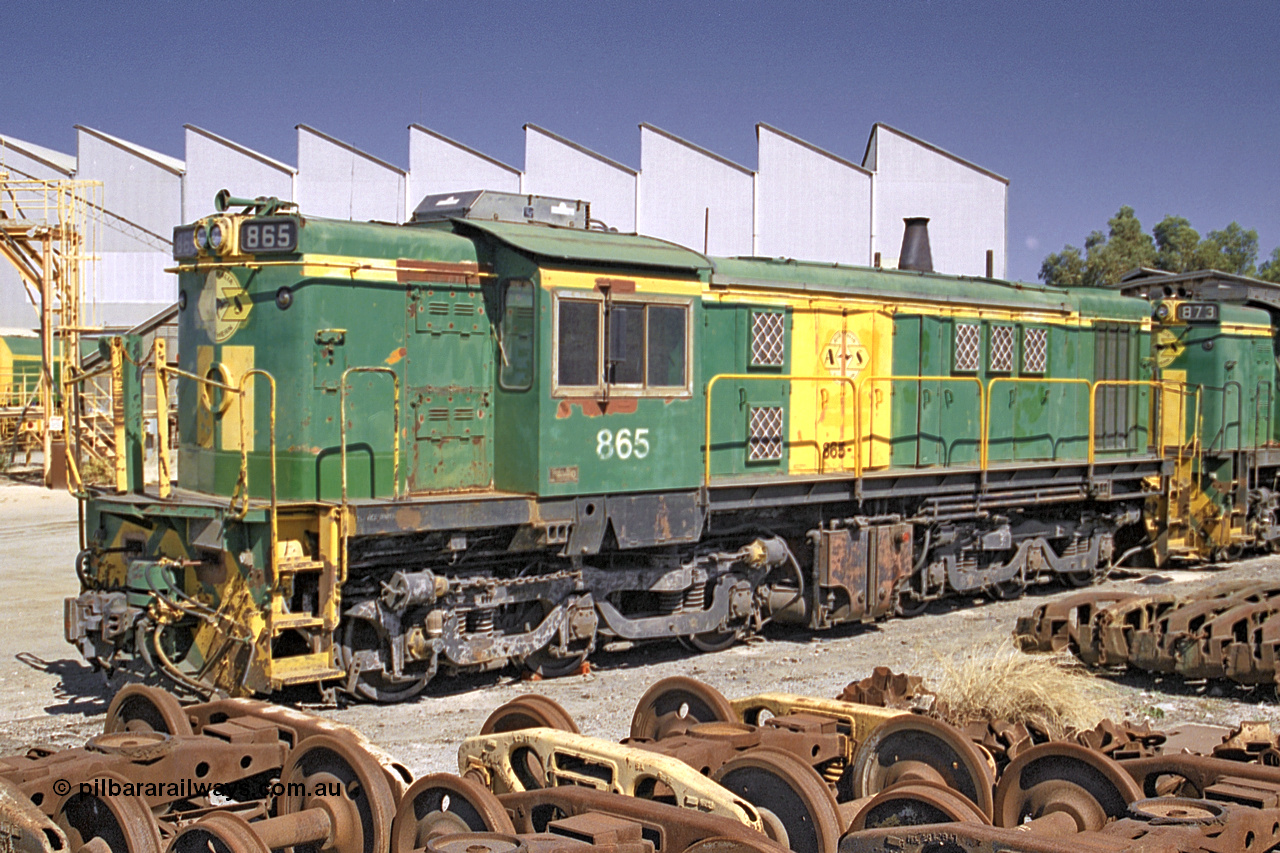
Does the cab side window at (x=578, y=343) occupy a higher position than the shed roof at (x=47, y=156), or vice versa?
the shed roof at (x=47, y=156)

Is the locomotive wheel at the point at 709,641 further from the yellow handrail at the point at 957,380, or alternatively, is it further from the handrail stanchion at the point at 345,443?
the handrail stanchion at the point at 345,443

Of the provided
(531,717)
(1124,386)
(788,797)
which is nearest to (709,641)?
(531,717)

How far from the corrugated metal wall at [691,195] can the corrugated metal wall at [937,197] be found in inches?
137

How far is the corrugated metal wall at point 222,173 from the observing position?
31719 mm

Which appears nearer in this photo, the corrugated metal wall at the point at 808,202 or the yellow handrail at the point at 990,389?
the yellow handrail at the point at 990,389

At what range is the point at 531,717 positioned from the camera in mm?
6305

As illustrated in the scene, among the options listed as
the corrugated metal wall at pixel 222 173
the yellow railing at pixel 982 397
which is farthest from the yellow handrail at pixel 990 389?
the corrugated metal wall at pixel 222 173

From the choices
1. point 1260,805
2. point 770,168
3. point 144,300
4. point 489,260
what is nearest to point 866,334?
point 489,260

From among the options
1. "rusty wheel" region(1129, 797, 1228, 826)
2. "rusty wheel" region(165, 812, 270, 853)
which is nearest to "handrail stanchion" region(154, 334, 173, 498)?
"rusty wheel" region(165, 812, 270, 853)

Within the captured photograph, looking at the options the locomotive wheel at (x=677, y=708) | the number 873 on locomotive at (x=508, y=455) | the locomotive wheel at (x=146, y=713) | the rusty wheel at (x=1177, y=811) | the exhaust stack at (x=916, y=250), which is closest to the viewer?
the rusty wheel at (x=1177, y=811)

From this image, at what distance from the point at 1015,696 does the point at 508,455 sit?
13.8 ft

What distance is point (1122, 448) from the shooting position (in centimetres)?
1553

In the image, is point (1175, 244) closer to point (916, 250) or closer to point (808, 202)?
point (808, 202)

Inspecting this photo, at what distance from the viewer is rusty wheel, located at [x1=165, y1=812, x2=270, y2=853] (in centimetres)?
444
